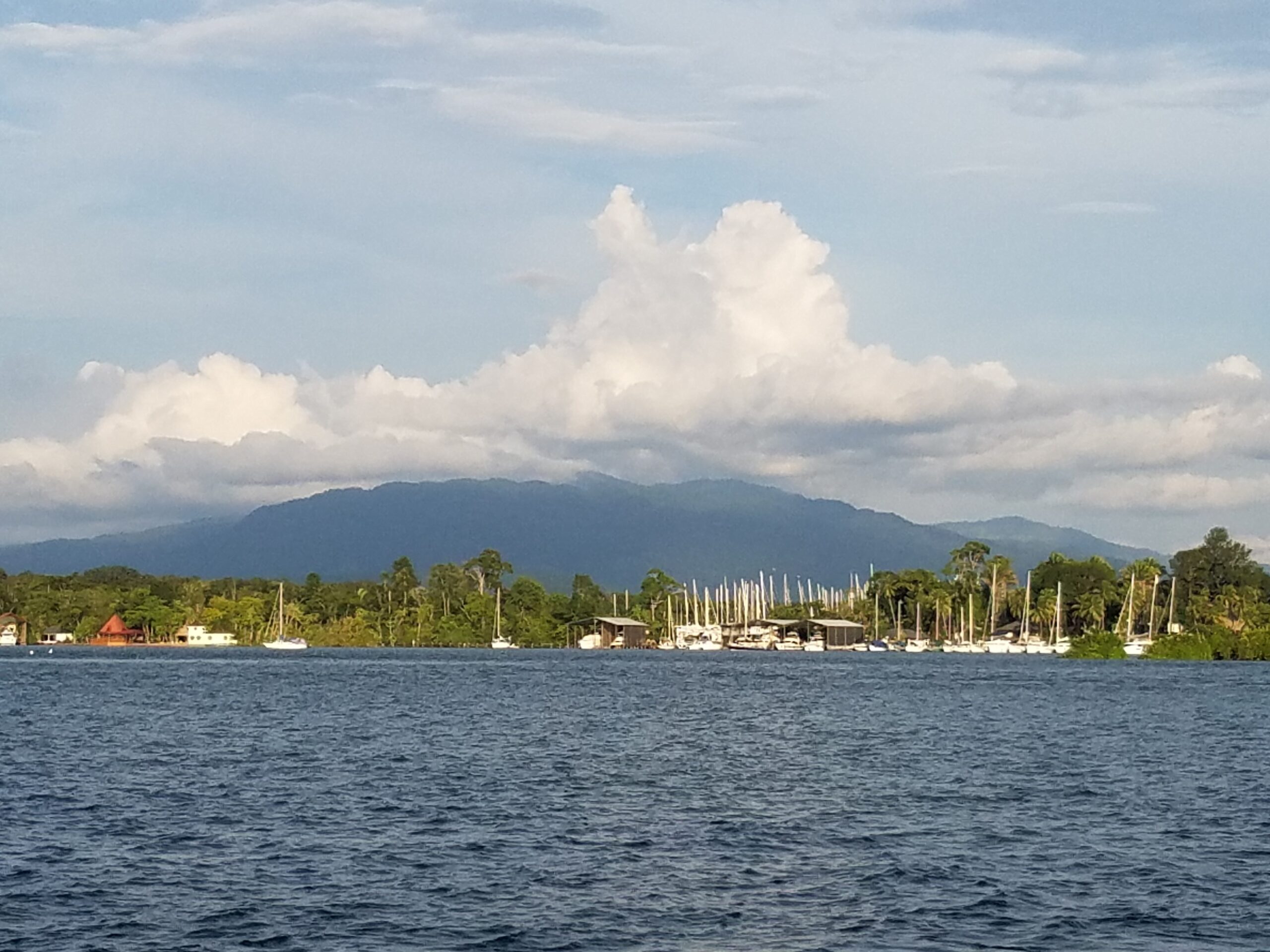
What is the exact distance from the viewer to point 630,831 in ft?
135

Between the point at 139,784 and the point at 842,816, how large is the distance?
72.7 ft

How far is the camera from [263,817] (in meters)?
42.8

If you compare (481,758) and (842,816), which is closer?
(842,816)

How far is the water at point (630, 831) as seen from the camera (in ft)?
97.3

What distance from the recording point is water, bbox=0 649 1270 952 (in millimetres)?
29656

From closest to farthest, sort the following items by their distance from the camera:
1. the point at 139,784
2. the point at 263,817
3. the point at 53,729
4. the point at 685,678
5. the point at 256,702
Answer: the point at 263,817
the point at 139,784
the point at 53,729
the point at 256,702
the point at 685,678

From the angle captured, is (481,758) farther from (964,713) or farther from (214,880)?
(964,713)

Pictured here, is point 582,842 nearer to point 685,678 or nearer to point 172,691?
point 172,691

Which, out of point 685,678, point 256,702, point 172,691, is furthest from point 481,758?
point 685,678

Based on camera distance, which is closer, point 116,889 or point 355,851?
point 116,889

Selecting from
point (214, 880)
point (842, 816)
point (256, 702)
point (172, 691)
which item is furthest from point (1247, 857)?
point (172, 691)

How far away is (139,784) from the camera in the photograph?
1994 inches

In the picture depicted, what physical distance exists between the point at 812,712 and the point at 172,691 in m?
46.3

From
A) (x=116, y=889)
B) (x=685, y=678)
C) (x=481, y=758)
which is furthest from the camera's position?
(x=685, y=678)
